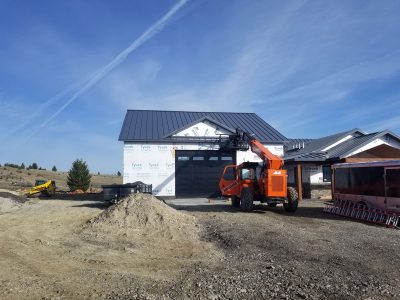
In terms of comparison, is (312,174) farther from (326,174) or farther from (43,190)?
(43,190)

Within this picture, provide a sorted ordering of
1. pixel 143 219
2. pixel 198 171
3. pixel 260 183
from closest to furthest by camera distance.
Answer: pixel 143 219 < pixel 260 183 < pixel 198 171

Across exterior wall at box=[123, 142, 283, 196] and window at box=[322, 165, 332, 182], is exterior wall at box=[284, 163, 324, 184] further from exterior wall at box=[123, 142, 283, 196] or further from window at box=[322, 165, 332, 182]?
exterior wall at box=[123, 142, 283, 196]

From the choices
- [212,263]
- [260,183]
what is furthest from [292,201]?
[212,263]

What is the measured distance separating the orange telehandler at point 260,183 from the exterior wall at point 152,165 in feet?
23.8

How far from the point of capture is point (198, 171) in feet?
94.9

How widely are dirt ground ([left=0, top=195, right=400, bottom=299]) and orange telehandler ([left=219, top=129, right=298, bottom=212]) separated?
3876mm

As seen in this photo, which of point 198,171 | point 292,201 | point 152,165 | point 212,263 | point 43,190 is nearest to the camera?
point 212,263

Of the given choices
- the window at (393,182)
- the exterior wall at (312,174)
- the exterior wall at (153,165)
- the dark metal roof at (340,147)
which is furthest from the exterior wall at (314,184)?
the window at (393,182)

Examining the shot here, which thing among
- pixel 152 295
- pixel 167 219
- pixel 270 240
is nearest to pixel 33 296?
pixel 152 295

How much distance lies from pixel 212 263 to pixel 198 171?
1955 cm

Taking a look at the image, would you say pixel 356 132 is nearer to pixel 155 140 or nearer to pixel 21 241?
pixel 155 140

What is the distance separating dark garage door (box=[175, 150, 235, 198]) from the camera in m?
28.6

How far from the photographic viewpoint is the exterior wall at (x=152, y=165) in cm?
2759

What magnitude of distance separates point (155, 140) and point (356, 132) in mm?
17368
